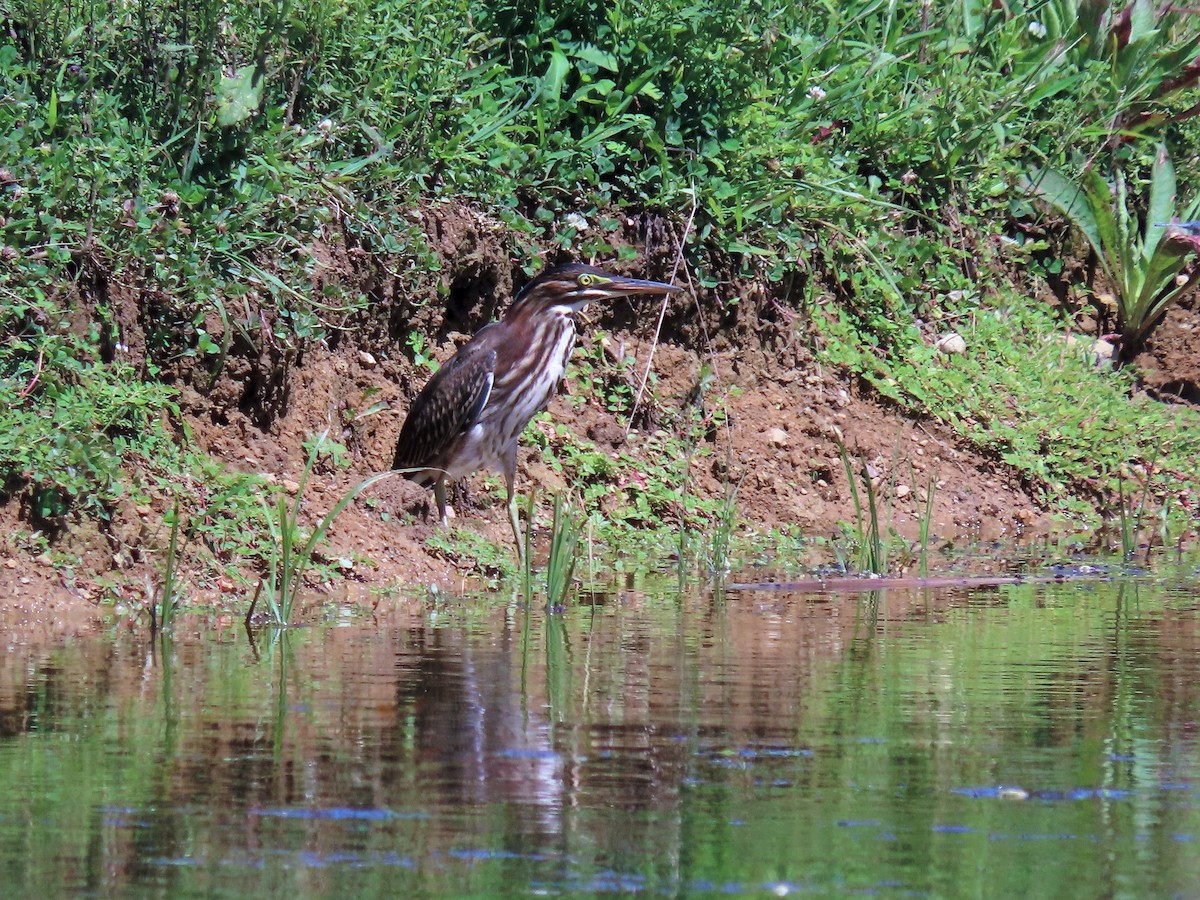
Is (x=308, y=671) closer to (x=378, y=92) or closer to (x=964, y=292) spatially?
(x=378, y=92)

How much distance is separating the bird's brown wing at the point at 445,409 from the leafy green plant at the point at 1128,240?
15.0ft

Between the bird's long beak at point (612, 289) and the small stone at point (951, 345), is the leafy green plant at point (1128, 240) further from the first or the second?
the bird's long beak at point (612, 289)

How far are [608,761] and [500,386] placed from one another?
4412 mm

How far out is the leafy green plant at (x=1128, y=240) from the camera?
11.1 metres

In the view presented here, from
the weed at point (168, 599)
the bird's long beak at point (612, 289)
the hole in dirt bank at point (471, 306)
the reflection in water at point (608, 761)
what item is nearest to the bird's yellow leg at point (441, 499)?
the bird's long beak at point (612, 289)

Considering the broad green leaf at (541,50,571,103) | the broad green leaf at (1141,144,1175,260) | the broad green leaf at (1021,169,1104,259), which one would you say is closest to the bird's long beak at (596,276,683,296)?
the broad green leaf at (541,50,571,103)

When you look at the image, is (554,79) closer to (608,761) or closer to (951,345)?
(951,345)

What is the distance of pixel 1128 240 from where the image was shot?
11086mm

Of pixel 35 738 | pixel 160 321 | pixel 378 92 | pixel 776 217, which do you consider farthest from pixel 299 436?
pixel 35 738

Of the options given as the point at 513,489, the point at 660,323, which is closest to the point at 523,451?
the point at 513,489

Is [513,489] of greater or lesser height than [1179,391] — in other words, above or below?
below

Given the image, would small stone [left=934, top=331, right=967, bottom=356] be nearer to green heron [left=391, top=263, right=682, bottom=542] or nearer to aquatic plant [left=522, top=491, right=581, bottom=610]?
green heron [left=391, top=263, right=682, bottom=542]

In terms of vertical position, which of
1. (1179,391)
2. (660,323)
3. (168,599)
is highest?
(660,323)

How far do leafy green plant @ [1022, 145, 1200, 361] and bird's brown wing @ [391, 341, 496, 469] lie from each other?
4.56 metres
